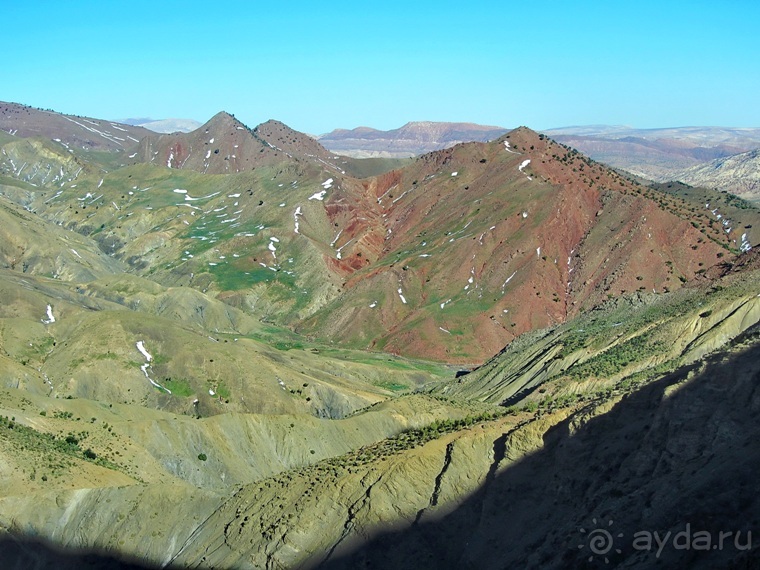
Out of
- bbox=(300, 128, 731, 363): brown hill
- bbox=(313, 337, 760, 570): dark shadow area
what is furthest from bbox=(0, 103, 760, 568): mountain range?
bbox=(300, 128, 731, 363): brown hill

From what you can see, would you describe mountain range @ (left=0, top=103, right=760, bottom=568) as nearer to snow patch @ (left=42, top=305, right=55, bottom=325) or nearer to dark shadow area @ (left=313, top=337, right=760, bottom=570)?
dark shadow area @ (left=313, top=337, right=760, bottom=570)

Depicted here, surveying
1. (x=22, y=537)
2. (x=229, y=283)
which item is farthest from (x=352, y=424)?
(x=229, y=283)

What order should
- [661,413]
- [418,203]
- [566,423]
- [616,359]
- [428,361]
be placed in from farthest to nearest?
[418,203] → [428,361] → [616,359] → [566,423] → [661,413]

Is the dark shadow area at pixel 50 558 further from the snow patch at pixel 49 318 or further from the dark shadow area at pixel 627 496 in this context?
the snow patch at pixel 49 318

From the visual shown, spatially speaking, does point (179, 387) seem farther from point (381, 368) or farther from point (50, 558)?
point (381, 368)

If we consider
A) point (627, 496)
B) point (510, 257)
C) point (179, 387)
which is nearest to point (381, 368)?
point (510, 257)

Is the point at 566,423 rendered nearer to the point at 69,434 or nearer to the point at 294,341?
the point at 69,434
